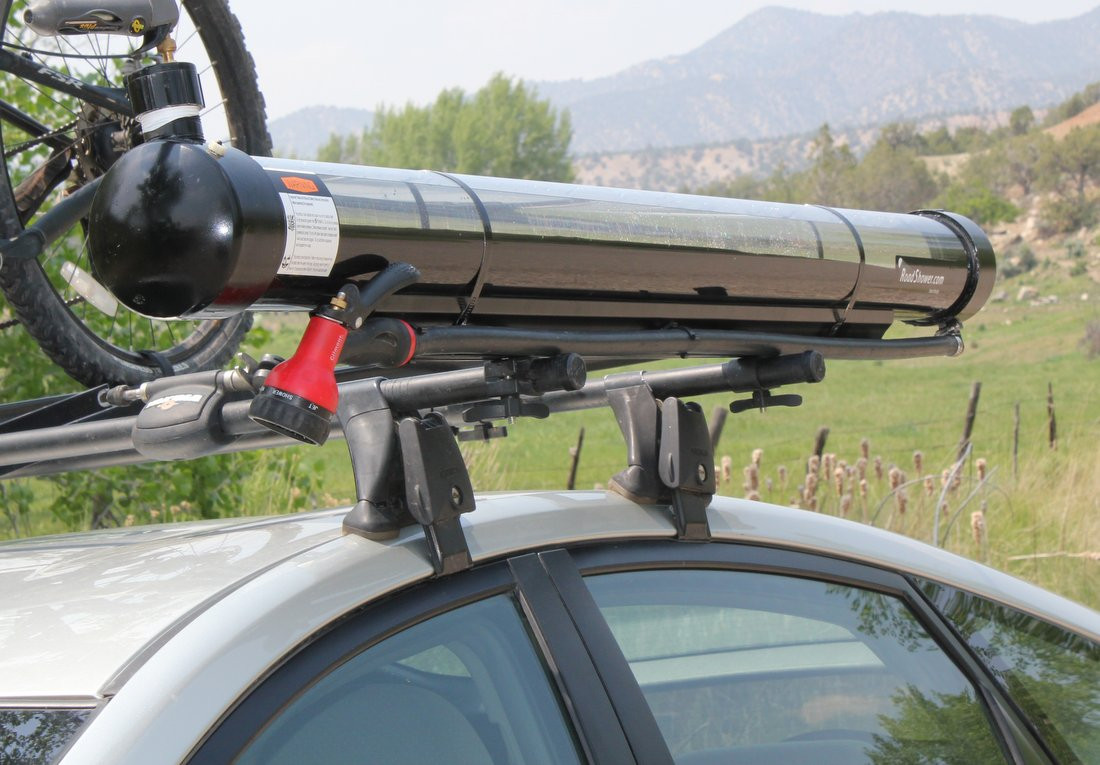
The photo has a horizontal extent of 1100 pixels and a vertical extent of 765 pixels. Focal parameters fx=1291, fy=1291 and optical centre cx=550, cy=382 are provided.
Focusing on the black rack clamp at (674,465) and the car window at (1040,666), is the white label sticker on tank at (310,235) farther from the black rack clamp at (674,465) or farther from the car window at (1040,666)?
the car window at (1040,666)

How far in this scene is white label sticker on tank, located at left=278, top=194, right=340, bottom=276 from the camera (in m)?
1.42

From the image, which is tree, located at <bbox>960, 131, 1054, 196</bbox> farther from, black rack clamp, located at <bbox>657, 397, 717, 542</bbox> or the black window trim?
black rack clamp, located at <bbox>657, 397, 717, 542</bbox>

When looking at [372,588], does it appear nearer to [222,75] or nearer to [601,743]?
[601,743]

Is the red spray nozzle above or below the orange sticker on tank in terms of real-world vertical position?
below

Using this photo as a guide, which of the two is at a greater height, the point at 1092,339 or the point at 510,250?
the point at 510,250

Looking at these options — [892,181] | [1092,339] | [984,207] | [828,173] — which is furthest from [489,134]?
[1092,339]

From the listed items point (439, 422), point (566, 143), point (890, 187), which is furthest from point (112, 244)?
point (566, 143)

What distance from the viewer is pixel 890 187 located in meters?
77.7

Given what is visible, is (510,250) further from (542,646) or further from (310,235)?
(542,646)

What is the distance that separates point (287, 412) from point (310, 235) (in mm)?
207

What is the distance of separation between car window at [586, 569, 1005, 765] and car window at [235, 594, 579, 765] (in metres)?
0.26

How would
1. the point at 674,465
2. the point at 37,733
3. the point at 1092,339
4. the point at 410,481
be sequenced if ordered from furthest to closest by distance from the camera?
the point at 1092,339, the point at 674,465, the point at 410,481, the point at 37,733

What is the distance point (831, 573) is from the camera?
2004 mm

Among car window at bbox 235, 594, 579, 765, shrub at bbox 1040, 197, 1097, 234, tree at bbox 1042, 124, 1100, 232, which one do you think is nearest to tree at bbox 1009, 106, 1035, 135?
tree at bbox 1042, 124, 1100, 232
